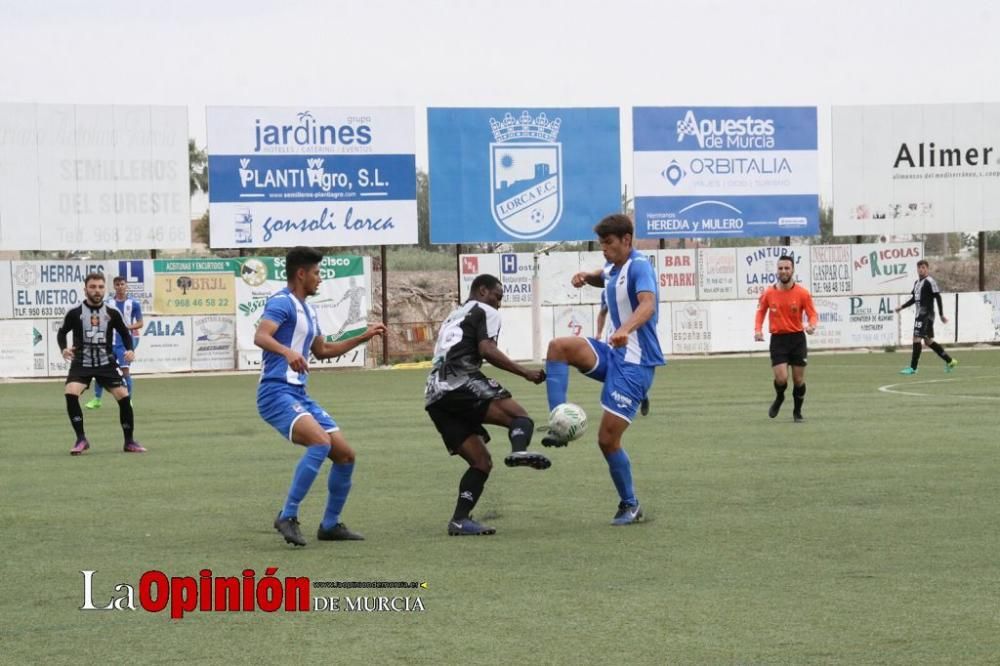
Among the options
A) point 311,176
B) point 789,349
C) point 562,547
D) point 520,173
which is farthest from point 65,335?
point 520,173

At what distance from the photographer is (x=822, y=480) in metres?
12.6

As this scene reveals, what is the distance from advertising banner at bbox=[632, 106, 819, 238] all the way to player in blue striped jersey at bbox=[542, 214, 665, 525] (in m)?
33.2

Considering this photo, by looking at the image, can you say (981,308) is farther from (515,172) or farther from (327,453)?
(327,453)

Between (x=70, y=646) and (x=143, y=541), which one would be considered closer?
(x=70, y=646)

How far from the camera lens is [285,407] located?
9.88m

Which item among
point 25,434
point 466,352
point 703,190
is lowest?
point 25,434

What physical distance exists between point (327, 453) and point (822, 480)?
Answer: 4730mm

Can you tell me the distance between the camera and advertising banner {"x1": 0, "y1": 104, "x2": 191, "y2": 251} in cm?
3931

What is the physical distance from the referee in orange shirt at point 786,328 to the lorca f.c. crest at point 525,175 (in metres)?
23.3

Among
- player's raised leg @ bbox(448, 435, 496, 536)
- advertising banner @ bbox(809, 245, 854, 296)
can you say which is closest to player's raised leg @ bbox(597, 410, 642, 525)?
player's raised leg @ bbox(448, 435, 496, 536)

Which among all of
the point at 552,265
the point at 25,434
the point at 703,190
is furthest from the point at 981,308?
the point at 25,434

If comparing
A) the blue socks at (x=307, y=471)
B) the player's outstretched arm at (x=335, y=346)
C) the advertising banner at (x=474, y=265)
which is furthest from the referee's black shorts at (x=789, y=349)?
the advertising banner at (x=474, y=265)

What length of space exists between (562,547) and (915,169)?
38.7m

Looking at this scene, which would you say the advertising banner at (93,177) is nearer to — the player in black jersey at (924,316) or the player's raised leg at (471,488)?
the player in black jersey at (924,316)
